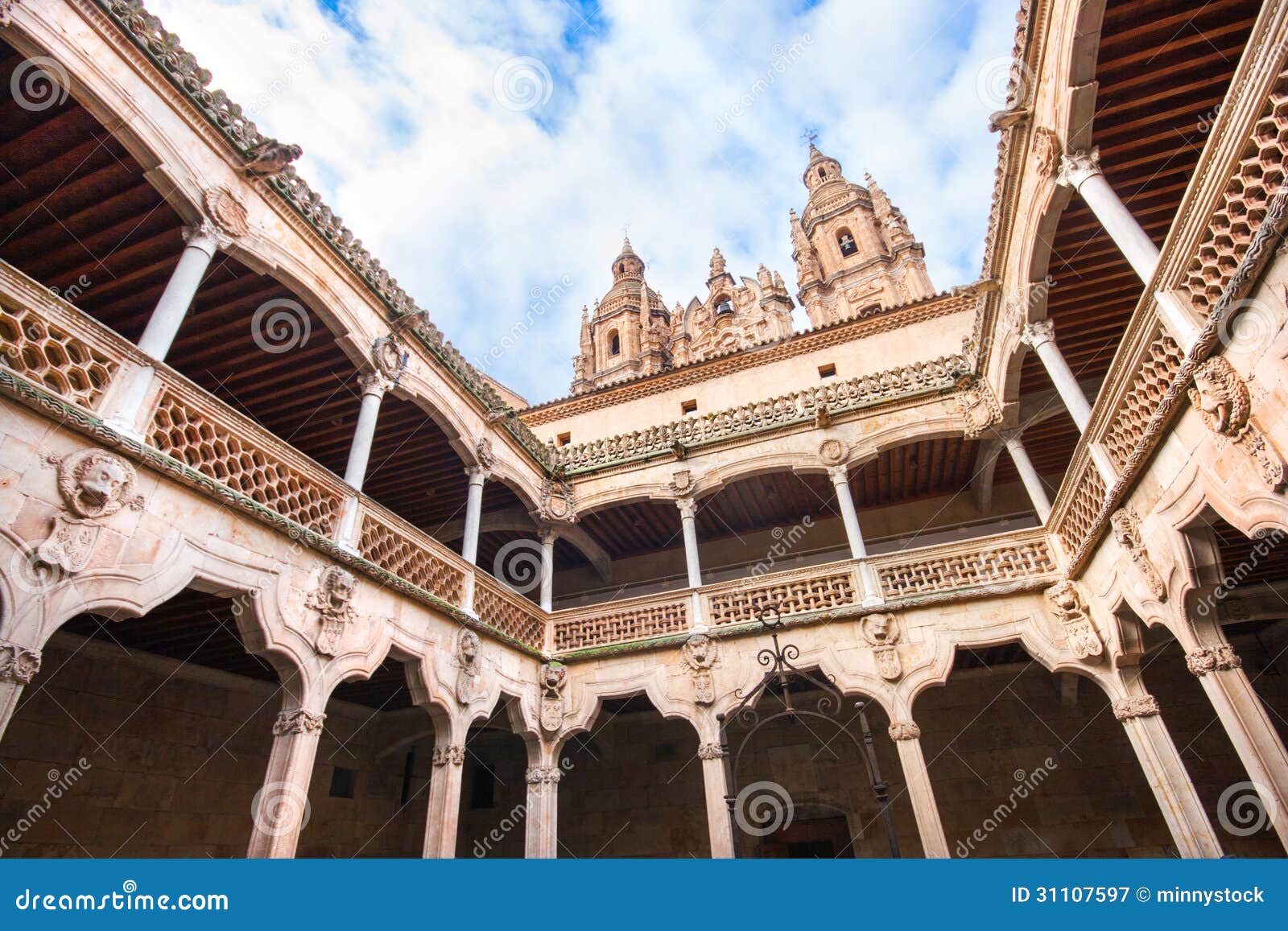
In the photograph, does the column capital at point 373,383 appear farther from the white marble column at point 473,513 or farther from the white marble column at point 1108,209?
the white marble column at point 1108,209

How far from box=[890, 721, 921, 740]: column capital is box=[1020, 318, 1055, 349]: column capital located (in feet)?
17.2

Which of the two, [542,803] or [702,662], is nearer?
[542,803]

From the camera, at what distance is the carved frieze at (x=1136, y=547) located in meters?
6.22

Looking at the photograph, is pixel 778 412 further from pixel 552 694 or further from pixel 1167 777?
pixel 1167 777

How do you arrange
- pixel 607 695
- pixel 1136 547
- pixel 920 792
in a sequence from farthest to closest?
pixel 607 695 → pixel 920 792 → pixel 1136 547

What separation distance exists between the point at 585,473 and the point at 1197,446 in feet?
30.2

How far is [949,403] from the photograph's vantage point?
421 inches

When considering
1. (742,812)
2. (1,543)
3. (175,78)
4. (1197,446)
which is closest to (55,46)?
(175,78)

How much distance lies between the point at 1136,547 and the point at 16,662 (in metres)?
9.20

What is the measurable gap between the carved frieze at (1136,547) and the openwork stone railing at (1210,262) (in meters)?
0.21

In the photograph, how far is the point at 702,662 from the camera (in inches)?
387

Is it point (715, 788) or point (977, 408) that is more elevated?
point (977, 408)

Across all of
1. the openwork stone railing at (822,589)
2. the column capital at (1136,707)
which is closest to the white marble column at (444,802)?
the openwork stone railing at (822,589)

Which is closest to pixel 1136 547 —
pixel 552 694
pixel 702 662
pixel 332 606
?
pixel 702 662
